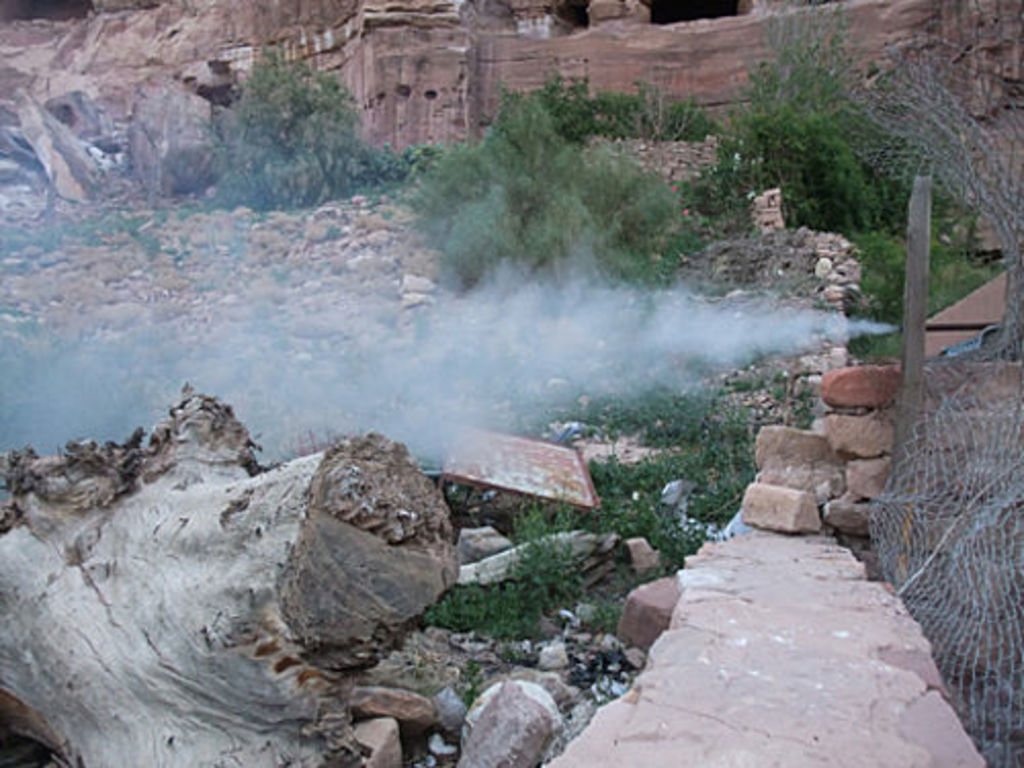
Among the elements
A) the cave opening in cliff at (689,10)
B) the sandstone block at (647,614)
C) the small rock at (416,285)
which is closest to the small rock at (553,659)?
the sandstone block at (647,614)

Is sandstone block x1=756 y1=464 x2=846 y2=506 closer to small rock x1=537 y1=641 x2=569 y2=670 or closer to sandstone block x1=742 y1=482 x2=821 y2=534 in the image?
sandstone block x1=742 y1=482 x2=821 y2=534

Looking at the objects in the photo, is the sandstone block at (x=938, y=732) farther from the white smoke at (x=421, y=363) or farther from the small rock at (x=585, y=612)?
the white smoke at (x=421, y=363)

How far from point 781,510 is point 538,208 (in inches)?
282

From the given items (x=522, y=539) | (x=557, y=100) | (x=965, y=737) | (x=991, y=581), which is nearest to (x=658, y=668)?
(x=965, y=737)

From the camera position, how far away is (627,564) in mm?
4328

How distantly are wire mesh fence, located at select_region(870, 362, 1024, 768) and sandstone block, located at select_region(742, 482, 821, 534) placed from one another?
0.75ft

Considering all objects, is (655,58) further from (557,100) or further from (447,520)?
(447,520)

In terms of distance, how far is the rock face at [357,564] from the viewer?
2.05 metres

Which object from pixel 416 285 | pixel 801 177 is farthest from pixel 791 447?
pixel 801 177

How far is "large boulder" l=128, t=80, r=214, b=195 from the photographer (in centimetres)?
1452

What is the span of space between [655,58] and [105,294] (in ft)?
40.4

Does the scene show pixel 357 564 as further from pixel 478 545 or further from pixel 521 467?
pixel 521 467

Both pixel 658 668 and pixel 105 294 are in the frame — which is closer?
pixel 658 668

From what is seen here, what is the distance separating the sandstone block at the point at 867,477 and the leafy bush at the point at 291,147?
11.1 m
